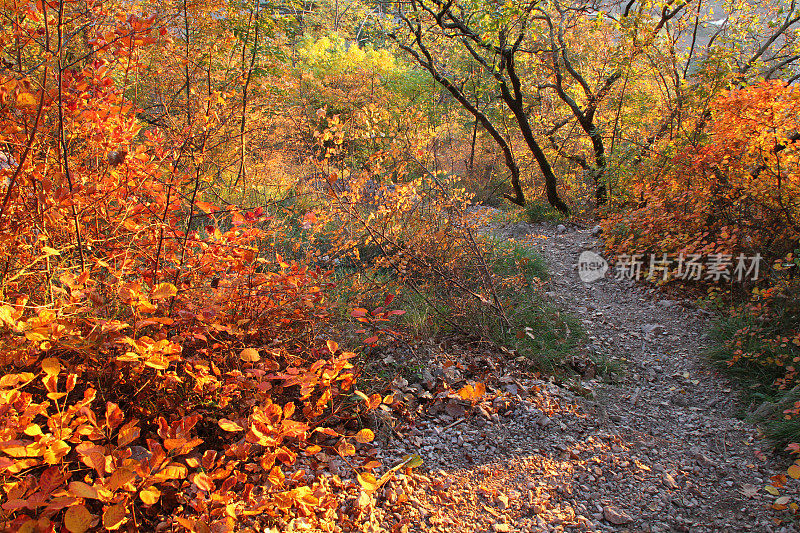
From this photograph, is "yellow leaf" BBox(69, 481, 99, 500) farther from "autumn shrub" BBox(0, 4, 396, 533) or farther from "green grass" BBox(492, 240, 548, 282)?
"green grass" BBox(492, 240, 548, 282)

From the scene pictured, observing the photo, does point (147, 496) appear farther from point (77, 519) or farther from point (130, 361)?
point (130, 361)

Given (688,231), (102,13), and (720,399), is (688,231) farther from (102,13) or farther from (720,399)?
(102,13)

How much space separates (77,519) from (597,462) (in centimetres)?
214

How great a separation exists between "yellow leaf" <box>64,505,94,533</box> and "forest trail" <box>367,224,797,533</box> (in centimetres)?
90

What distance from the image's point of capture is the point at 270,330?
2191mm

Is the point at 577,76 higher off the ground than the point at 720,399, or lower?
higher

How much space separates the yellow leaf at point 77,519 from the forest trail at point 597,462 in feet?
2.97

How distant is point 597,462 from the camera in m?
2.24

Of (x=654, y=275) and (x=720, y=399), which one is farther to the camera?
(x=654, y=275)

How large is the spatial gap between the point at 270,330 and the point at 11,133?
4.17 feet

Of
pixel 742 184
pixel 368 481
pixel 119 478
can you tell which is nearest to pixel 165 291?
pixel 119 478

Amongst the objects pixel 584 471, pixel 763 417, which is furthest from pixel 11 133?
pixel 763 417

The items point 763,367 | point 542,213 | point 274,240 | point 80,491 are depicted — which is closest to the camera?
point 80,491

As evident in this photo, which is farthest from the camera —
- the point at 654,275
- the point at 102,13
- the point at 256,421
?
the point at 654,275
